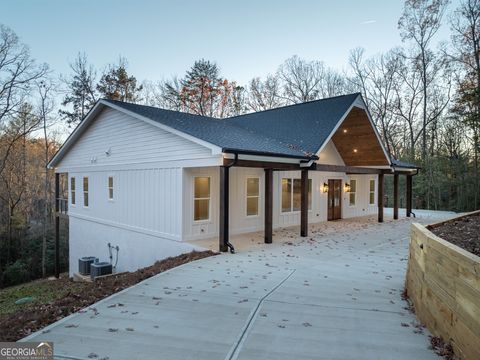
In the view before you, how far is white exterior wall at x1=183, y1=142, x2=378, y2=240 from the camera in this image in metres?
9.34

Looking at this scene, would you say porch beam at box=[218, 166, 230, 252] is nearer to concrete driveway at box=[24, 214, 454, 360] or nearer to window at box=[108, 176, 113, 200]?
concrete driveway at box=[24, 214, 454, 360]

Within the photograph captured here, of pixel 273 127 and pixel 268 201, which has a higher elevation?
pixel 273 127

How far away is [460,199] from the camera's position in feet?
66.7

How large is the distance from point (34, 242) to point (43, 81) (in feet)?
32.2

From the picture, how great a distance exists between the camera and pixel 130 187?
1089 cm

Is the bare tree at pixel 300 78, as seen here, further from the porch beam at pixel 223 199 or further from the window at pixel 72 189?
the porch beam at pixel 223 199

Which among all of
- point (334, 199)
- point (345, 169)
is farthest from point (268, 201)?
point (334, 199)

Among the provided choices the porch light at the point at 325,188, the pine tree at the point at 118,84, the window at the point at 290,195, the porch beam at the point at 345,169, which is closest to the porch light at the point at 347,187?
the porch light at the point at 325,188

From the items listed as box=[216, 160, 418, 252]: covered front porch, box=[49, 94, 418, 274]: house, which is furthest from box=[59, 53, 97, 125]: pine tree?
box=[216, 160, 418, 252]: covered front porch

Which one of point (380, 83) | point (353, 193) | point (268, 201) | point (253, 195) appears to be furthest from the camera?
point (380, 83)

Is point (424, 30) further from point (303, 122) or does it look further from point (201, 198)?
point (201, 198)

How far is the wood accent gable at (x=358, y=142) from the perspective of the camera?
12203 mm

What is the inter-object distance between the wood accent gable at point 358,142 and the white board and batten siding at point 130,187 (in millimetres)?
6757

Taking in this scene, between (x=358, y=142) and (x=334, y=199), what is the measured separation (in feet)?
9.81
